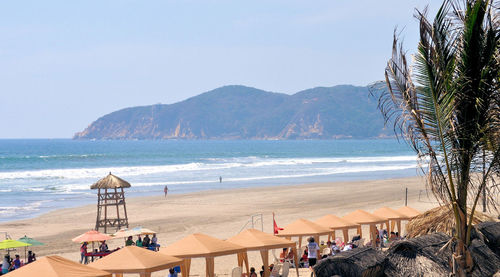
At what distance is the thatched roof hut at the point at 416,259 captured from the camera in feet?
29.5

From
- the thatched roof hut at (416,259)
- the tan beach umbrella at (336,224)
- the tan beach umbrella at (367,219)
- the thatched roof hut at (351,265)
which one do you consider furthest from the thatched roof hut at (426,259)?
the tan beach umbrella at (367,219)

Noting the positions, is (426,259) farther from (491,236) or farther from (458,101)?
(458,101)

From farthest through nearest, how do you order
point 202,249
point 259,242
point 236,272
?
point 259,242
point 236,272
point 202,249

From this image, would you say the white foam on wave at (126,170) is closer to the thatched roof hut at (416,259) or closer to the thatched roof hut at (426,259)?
the thatched roof hut at (426,259)

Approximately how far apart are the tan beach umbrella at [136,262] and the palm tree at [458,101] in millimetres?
5168

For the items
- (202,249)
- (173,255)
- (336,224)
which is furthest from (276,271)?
(336,224)

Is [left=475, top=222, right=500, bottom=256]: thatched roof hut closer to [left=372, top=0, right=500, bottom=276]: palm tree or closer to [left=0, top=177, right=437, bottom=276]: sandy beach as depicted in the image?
[left=372, top=0, right=500, bottom=276]: palm tree

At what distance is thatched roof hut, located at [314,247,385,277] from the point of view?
860 centimetres

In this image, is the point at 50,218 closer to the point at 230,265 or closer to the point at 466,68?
the point at 230,265

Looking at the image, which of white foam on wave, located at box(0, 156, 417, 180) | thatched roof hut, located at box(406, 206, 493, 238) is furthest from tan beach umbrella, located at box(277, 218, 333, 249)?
white foam on wave, located at box(0, 156, 417, 180)

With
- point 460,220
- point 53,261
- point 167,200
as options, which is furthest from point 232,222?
point 460,220

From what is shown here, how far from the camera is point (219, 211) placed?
29578mm

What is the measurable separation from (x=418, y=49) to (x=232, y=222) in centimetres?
1884

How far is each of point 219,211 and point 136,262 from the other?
19.3 m
